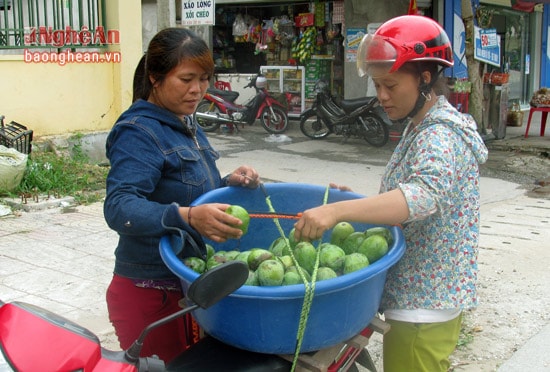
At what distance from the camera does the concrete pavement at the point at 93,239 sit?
409 cm

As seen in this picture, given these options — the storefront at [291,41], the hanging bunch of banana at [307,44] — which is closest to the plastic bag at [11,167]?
the storefront at [291,41]

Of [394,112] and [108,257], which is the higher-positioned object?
[394,112]

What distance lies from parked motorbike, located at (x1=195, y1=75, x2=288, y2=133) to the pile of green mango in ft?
35.4

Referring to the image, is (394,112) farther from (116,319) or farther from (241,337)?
(116,319)

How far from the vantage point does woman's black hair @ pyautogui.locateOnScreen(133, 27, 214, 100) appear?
2.09 meters

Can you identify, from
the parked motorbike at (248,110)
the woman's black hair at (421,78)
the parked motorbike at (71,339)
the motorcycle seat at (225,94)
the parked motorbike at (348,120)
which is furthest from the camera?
the motorcycle seat at (225,94)

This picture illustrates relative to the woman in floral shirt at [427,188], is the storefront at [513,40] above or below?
above

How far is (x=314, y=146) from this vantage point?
11492mm

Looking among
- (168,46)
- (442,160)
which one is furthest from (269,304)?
(168,46)

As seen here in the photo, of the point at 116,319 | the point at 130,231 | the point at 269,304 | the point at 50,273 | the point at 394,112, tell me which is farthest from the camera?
the point at 50,273

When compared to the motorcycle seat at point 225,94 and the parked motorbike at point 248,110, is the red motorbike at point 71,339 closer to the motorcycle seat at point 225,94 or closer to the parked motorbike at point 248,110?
the parked motorbike at point 248,110

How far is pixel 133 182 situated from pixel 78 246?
372 cm

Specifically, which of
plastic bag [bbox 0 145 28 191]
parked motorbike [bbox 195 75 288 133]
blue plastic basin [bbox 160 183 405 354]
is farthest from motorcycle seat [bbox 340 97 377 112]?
blue plastic basin [bbox 160 183 405 354]

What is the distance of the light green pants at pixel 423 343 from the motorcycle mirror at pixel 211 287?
0.86 metres
